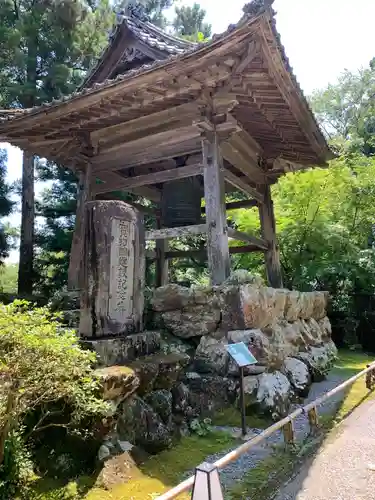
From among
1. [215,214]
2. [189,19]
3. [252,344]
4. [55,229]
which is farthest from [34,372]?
[189,19]

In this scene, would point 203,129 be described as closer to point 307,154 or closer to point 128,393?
point 307,154

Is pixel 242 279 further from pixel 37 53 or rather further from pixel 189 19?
pixel 189 19

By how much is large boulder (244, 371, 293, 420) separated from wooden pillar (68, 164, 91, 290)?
11.1 feet

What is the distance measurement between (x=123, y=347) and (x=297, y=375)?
120 inches

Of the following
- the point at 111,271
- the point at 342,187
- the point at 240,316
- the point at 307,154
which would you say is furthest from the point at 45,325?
the point at 342,187

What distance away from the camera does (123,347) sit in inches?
148

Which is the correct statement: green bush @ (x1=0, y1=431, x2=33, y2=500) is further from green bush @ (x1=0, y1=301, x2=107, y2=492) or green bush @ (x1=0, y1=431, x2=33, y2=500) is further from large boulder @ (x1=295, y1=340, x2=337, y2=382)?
large boulder @ (x1=295, y1=340, x2=337, y2=382)

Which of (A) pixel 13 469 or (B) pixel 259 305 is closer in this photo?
(A) pixel 13 469

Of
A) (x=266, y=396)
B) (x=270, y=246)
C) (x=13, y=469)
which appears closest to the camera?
(x=13, y=469)

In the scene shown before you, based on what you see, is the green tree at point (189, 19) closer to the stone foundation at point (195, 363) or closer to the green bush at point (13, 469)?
the stone foundation at point (195, 363)

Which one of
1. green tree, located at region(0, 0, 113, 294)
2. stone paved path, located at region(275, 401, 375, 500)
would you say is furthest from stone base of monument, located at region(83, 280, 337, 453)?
green tree, located at region(0, 0, 113, 294)

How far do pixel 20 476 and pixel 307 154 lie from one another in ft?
23.5

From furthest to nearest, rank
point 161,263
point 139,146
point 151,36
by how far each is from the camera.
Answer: point 161,263
point 151,36
point 139,146

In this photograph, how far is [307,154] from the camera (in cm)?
775
